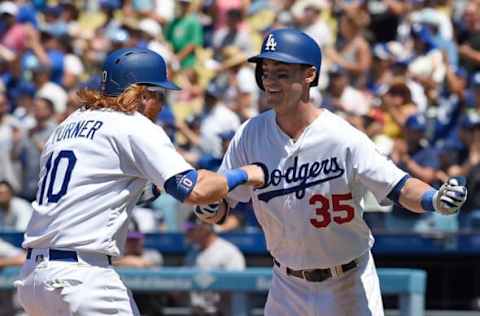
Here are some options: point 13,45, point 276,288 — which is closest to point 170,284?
point 276,288

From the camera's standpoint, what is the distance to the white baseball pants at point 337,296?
5609mm

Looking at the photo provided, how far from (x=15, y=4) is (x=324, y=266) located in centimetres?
968

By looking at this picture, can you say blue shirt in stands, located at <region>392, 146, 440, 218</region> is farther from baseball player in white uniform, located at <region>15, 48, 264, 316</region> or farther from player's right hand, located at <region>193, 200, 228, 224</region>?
baseball player in white uniform, located at <region>15, 48, 264, 316</region>

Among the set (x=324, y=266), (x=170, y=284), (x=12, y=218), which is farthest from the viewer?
(x=12, y=218)

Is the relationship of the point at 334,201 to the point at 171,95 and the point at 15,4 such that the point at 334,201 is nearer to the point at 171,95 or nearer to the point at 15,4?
the point at 171,95

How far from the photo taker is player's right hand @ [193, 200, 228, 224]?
5746 mm

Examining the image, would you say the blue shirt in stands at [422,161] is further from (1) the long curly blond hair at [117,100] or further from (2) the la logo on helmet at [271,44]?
(1) the long curly blond hair at [117,100]

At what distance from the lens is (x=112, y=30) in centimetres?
1363

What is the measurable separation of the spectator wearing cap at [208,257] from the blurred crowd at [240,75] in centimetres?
52

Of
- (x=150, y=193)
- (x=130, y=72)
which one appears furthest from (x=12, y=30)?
(x=130, y=72)

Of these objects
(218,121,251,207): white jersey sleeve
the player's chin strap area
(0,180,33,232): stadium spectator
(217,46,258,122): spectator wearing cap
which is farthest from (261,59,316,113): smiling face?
(217,46,258,122): spectator wearing cap

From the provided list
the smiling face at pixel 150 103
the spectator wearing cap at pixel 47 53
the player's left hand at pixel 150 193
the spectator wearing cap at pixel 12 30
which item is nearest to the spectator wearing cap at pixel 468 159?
the player's left hand at pixel 150 193

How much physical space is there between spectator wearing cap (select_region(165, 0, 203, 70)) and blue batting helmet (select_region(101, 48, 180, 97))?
8.05 m

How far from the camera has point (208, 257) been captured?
31.7ft
